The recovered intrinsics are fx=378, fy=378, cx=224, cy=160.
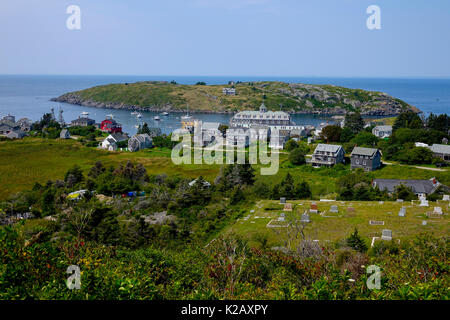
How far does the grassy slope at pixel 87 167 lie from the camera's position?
43031mm

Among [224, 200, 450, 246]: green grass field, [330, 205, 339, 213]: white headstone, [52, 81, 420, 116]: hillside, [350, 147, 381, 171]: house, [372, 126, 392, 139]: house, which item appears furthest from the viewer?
[52, 81, 420, 116]: hillside

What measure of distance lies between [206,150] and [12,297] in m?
52.7

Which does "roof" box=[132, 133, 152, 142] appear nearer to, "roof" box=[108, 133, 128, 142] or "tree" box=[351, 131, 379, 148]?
"roof" box=[108, 133, 128, 142]

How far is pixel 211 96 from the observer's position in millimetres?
141625

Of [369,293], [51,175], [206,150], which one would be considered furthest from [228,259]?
[206,150]

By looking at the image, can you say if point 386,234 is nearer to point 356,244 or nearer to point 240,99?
point 356,244

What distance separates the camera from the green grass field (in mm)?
23562

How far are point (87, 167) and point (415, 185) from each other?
39717mm

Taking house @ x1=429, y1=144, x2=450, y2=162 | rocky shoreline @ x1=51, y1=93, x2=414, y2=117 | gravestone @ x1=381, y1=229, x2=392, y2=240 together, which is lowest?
gravestone @ x1=381, y1=229, x2=392, y2=240

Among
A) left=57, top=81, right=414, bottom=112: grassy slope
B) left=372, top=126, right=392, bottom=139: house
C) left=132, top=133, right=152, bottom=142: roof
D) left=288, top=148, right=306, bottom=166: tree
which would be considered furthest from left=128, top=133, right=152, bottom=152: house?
left=57, top=81, right=414, bottom=112: grassy slope

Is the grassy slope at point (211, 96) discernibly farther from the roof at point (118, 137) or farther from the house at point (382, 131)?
the roof at point (118, 137)

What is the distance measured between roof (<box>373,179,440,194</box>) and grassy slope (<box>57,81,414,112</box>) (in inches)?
3639

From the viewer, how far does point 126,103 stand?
458 feet

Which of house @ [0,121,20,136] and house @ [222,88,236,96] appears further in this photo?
house @ [222,88,236,96]
